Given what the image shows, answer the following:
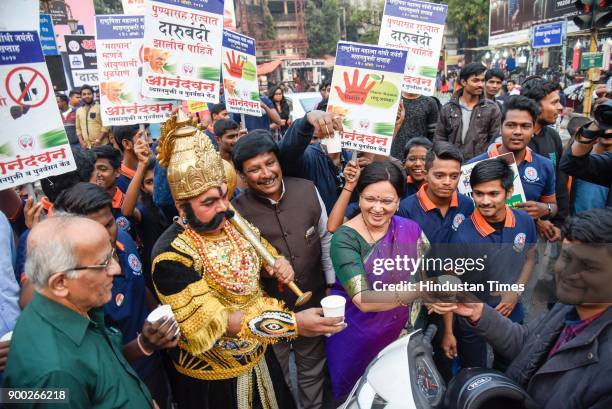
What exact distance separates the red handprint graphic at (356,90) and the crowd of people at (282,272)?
1.13ft

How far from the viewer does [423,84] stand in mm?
4789

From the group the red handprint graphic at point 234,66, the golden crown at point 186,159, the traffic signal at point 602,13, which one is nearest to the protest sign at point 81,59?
the red handprint graphic at point 234,66

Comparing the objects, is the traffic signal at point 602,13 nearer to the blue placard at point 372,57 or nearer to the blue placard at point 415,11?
the blue placard at point 415,11

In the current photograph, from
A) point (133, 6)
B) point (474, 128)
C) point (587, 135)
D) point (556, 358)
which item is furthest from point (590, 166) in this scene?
point (133, 6)

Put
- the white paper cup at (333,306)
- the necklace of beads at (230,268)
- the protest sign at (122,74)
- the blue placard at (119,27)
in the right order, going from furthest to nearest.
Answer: the blue placard at (119,27), the protest sign at (122,74), the necklace of beads at (230,268), the white paper cup at (333,306)

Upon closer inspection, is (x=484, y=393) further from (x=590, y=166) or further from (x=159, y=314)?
(x=590, y=166)

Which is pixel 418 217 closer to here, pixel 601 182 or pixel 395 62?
pixel 395 62

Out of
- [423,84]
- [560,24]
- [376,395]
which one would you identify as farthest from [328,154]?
[560,24]

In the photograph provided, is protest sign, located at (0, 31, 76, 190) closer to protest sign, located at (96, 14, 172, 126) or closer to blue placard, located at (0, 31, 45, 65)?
blue placard, located at (0, 31, 45, 65)

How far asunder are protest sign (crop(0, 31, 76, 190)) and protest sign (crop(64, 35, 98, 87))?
616 centimetres

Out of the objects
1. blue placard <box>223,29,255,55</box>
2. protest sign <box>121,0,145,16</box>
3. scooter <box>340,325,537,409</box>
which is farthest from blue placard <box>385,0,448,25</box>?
protest sign <box>121,0,145,16</box>

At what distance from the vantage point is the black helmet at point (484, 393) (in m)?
1.45

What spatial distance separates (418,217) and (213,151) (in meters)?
1.57

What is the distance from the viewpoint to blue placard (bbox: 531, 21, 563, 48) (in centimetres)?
1486
